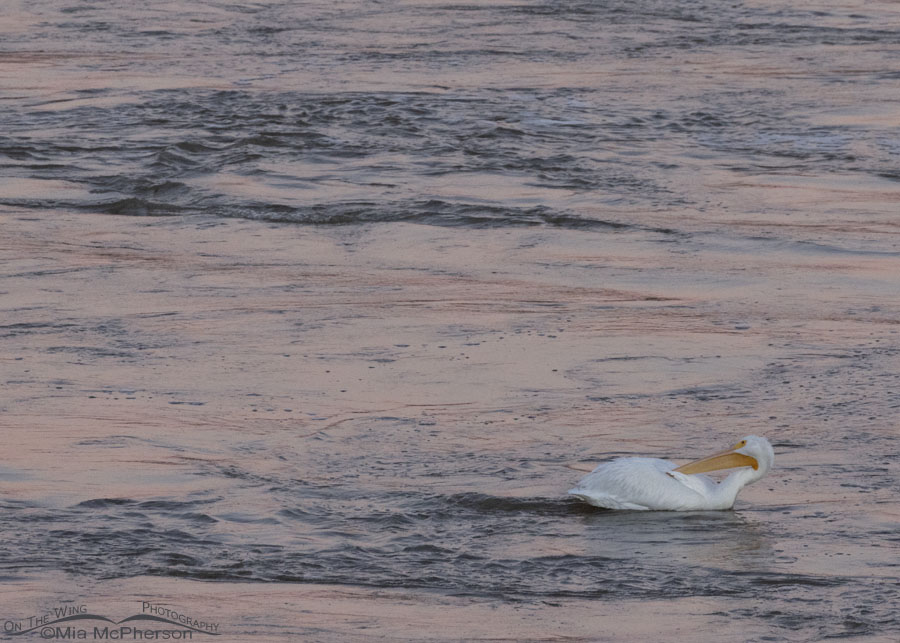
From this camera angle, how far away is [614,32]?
19031mm

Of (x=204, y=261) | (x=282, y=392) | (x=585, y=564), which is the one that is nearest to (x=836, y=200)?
(x=204, y=261)

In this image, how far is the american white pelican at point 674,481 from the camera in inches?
277

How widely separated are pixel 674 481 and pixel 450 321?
2964 mm

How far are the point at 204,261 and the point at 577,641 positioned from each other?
5.63m

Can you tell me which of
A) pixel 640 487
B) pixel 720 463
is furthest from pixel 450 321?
pixel 640 487

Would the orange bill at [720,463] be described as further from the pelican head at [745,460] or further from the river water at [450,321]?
the river water at [450,321]

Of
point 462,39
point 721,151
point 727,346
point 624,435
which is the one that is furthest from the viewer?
point 462,39

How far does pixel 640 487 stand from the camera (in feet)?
23.2

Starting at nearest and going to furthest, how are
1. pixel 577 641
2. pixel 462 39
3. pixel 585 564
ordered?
1. pixel 577 641
2. pixel 585 564
3. pixel 462 39

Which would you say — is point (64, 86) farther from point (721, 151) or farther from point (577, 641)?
point (577, 641)

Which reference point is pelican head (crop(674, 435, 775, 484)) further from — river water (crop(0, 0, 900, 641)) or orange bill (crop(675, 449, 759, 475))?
river water (crop(0, 0, 900, 641))

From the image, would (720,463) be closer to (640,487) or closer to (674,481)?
(674,481)

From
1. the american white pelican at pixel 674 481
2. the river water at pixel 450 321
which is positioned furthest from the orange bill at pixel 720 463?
the river water at pixel 450 321

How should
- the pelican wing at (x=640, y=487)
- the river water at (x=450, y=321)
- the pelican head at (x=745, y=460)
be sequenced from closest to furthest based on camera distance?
the river water at (x=450, y=321) < the pelican wing at (x=640, y=487) < the pelican head at (x=745, y=460)
